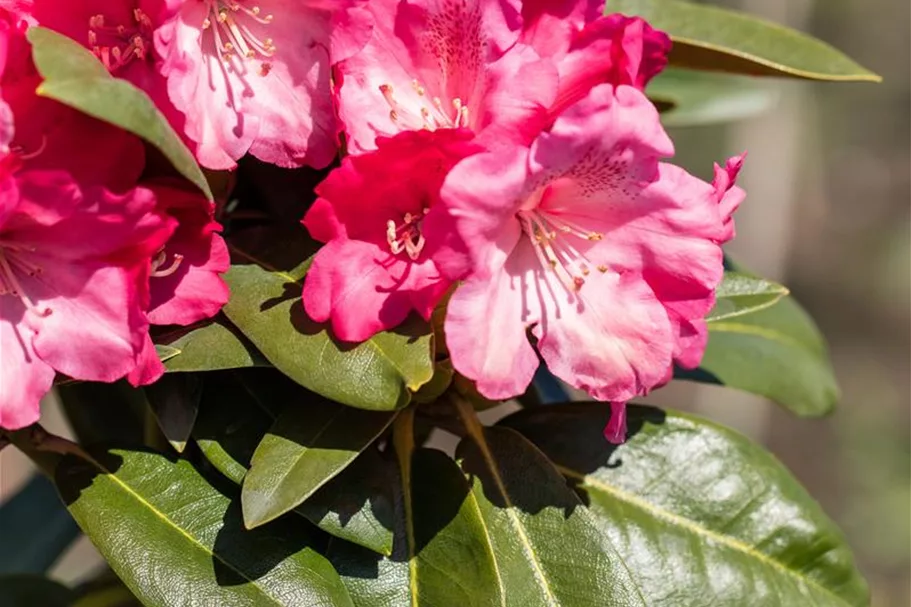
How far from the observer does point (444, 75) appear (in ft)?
2.36

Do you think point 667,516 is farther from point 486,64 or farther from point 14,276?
point 14,276

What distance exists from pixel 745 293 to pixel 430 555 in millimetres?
298

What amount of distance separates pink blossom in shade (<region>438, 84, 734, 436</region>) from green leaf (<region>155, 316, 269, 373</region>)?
132mm

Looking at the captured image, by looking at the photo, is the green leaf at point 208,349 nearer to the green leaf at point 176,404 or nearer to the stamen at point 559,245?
the green leaf at point 176,404

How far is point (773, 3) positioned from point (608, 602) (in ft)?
15.0

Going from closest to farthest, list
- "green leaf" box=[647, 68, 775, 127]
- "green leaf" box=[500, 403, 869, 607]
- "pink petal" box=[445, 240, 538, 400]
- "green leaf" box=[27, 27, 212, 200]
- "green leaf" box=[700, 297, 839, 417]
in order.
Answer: "green leaf" box=[27, 27, 212, 200], "pink petal" box=[445, 240, 538, 400], "green leaf" box=[500, 403, 869, 607], "green leaf" box=[700, 297, 839, 417], "green leaf" box=[647, 68, 775, 127]

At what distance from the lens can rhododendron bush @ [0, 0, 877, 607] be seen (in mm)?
627

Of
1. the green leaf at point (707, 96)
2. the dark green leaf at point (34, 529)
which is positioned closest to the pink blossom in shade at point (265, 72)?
the green leaf at point (707, 96)

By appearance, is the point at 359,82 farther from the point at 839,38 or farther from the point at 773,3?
the point at 839,38

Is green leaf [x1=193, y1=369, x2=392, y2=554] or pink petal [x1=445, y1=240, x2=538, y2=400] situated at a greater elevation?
pink petal [x1=445, y1=240, x2=538, y2=400]

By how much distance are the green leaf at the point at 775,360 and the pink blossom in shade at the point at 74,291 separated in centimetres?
54

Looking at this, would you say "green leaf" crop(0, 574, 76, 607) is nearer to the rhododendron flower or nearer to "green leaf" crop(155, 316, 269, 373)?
"green leaf" crop(155, 316, 269, 373)

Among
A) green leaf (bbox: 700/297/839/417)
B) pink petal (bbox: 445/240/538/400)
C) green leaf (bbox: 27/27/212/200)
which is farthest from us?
green leaf (bbox: 700/297/839/417)

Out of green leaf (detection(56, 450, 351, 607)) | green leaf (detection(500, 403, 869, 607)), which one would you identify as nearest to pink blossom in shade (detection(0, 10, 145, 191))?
green leaf (detection(56, 450, 351, 607))
